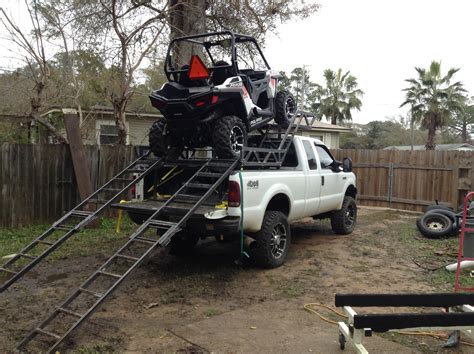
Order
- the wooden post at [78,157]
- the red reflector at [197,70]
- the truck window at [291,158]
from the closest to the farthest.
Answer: the red reflector at [197,70], the truck window at [291,158], the wooden post at [78,157]

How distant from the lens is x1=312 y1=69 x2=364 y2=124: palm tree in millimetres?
38688

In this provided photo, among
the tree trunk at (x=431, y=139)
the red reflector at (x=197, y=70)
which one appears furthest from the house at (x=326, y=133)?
the red reflector at (x=197, y=70)

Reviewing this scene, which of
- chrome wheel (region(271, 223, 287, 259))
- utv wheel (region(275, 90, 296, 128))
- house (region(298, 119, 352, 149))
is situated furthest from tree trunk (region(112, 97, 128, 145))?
house (region(298, 119, 352, 149))

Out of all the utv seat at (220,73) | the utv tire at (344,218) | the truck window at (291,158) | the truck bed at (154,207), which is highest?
the utv seat at (220,73)

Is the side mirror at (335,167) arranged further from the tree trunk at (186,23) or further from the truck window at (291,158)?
the tree trunk at (186,23)

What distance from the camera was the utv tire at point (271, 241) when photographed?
6.12 meters

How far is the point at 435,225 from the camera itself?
9.34 meters

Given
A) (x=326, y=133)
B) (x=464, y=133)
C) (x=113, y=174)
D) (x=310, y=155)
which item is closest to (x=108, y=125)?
(x=113, y=174)

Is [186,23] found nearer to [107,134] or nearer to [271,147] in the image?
[271,147]

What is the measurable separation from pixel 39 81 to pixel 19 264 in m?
4.35

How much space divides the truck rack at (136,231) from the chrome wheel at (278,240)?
93 cm

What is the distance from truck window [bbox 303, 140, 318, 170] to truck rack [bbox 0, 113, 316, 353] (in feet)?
1.41

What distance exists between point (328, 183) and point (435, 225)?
2.89 meters

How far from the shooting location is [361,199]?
1438 centimetres
